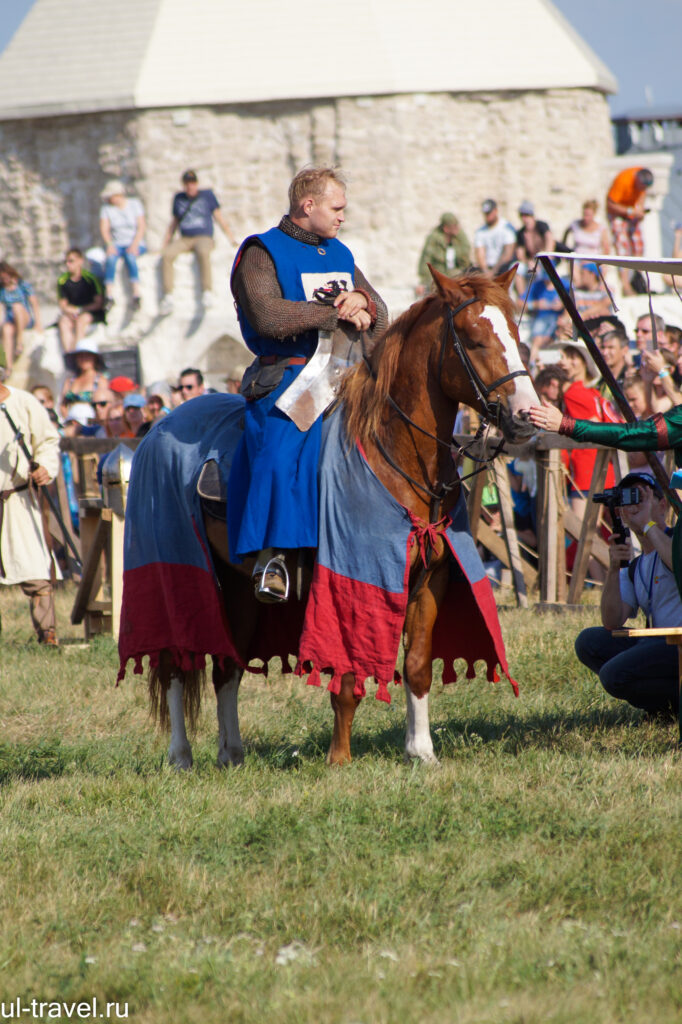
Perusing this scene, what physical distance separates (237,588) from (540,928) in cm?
260

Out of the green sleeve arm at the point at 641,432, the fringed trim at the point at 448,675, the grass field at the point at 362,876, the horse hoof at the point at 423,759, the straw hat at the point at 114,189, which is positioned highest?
the straw hat at the point at 114,189

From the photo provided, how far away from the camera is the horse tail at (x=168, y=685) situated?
243 inches

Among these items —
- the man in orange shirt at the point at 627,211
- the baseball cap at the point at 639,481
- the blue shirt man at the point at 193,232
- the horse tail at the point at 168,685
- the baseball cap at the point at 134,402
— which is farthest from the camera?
the blue shirt man at the point at 193,232

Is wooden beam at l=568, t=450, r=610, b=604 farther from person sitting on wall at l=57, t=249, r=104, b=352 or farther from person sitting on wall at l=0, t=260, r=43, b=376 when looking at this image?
person sitting on wall at l=0, t=260, r=43, b=376

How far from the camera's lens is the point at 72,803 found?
17.5 feet

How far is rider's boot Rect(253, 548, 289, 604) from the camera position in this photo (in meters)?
5.28

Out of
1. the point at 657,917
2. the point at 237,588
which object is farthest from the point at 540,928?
the point at 237,588

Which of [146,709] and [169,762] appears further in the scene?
[146,709]

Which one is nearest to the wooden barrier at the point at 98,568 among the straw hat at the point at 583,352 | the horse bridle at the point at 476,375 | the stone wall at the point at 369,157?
the straw hat at the point at 583,352

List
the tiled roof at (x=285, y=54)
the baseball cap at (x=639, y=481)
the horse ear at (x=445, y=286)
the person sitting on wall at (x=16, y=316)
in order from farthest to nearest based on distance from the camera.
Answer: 1. the tiled roof at (x=285, y=54)
2. the person sitting on wall at (x=16, y=316)
3. the baseball cap at (x=639, y=481)
4. the horse ear at (x=445, y=286)

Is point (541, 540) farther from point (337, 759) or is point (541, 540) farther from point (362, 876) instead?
point (362, 876)

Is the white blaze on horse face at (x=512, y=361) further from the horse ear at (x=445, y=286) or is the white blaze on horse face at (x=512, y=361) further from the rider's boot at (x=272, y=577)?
the rider's boot at (x=272, y=577)

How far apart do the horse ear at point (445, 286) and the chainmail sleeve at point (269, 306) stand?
1.62 ft

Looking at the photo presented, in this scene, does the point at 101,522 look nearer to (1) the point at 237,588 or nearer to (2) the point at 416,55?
(1) the point at 237,588
